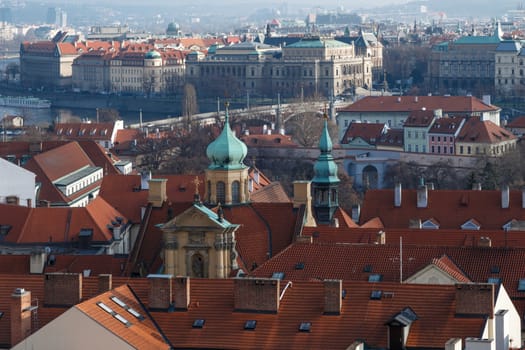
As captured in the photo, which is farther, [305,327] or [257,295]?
[257,295]

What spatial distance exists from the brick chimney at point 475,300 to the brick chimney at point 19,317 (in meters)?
5.46

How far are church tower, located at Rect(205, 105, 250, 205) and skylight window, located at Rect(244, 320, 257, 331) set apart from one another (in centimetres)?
912

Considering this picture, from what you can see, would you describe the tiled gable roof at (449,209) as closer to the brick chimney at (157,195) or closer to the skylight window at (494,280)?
the brick chimney at (157,195)

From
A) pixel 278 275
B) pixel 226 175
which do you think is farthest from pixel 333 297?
pixel 226 175

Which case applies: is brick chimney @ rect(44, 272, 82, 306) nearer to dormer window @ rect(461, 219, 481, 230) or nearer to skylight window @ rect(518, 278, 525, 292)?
skylight window @ rect(518, 278, 525, 292)

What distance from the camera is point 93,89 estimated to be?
160 metres

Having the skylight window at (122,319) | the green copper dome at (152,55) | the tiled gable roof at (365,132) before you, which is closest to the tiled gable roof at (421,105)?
the tiled gable roof at (365,132)

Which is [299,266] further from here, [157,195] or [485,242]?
[157,195]

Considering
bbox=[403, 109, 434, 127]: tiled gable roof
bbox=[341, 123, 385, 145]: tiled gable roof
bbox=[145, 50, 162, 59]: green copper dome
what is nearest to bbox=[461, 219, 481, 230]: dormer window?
bbox=[341, 123, 385, 145]: tiled gable roof

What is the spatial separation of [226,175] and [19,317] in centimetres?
1015

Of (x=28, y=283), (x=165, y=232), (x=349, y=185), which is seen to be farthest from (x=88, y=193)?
(x=28, y=283)

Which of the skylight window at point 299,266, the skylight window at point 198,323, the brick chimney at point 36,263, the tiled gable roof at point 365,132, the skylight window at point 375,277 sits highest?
the skylight window at point 198,323

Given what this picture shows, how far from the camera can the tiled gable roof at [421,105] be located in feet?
281

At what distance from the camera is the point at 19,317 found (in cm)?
2375
